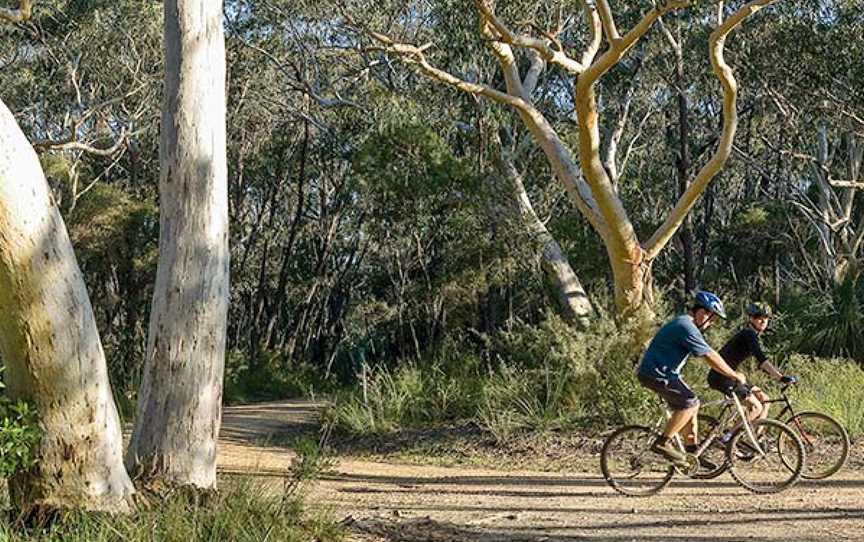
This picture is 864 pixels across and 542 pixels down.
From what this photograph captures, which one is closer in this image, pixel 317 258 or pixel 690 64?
pixel 690 64

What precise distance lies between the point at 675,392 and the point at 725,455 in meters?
0.95

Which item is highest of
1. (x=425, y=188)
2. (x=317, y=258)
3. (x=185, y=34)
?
(x=185, y=34)

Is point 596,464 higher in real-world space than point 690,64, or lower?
lower

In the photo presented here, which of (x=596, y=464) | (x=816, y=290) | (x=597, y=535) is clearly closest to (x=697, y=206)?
(x=816, y=290)

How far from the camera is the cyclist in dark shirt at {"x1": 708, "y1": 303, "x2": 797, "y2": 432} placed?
398 inches

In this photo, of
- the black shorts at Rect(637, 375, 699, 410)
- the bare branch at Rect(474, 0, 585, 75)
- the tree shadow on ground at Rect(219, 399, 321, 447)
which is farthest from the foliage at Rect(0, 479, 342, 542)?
the bare branch at Rect(474, 0, 585, 75)

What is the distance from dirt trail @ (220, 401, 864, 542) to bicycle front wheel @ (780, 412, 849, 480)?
175 millimetres

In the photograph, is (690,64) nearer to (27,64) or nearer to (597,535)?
(27,64)

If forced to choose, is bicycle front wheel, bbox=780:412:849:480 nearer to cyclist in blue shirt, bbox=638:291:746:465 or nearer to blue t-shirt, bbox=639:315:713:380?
cyclist in blue shirt, bbox=638:291:746:465

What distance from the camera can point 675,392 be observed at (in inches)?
372

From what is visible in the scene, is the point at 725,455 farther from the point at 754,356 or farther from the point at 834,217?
the point at 834,217

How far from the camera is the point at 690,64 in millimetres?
26953

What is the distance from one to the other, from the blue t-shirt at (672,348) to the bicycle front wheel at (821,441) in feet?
4.75

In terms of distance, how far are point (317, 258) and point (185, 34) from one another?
28.8m
